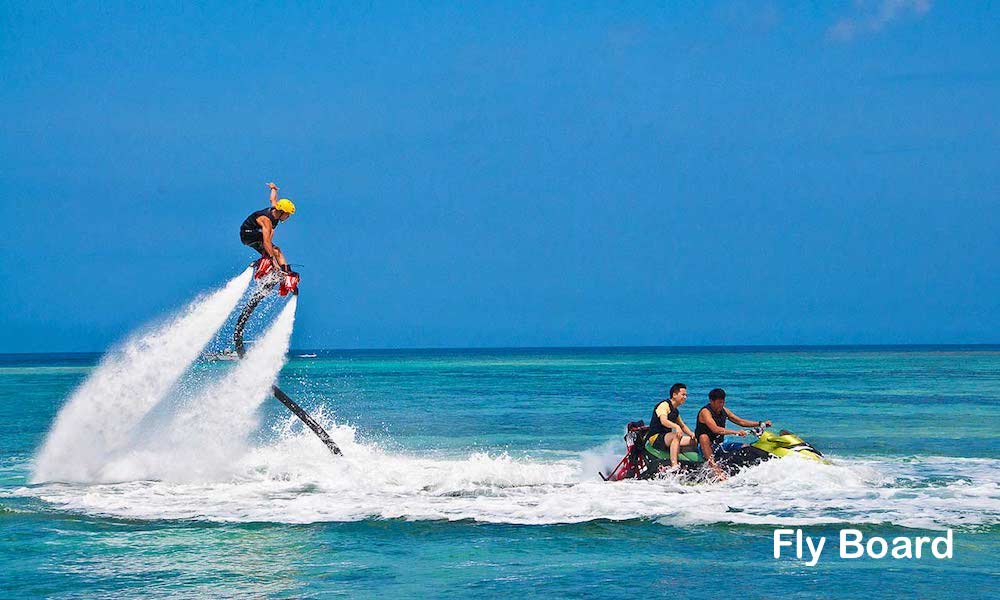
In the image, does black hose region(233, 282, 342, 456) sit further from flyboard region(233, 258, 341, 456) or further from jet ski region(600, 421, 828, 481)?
jet ski region(600, 421, 828, 481)

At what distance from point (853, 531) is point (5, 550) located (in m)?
10.00

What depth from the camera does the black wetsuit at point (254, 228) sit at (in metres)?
14.7

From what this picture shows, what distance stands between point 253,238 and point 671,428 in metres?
6.63

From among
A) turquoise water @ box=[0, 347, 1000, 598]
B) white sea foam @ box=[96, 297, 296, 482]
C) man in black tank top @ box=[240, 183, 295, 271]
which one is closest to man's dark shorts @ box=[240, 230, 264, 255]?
man in black tank top @ box=[240, 183, 295, 271]

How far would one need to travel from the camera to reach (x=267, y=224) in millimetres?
14688

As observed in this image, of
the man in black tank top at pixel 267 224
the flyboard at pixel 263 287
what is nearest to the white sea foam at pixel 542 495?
the flyboard at pixel 263 287

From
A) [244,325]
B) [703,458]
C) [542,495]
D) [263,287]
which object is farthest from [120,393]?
[703,458]

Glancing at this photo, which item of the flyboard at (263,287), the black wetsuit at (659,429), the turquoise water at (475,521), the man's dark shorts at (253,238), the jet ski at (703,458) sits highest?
the man's dark shorts at (253,238)

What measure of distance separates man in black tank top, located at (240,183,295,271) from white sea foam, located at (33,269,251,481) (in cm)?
256

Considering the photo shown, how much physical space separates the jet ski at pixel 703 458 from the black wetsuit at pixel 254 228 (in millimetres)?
6155

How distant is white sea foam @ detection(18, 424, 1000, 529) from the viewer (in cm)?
1369

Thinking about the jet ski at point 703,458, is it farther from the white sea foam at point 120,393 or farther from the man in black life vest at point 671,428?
the white sea foam at point 120,393

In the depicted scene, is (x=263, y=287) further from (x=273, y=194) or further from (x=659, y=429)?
(x=659, y=429)

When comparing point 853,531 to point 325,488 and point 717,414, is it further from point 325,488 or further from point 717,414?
point 325,488
